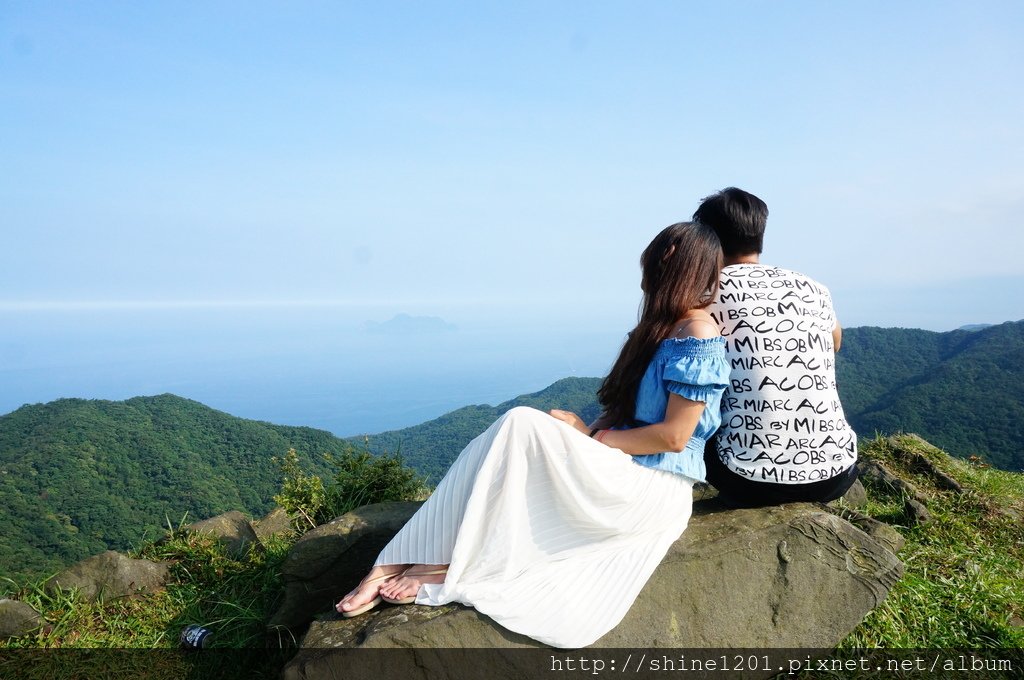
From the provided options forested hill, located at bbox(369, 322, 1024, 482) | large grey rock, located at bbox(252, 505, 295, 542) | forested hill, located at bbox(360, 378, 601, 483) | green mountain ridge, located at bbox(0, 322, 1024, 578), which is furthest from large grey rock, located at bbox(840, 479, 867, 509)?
forested hill, located at bbox(360, 378, 601, 483)

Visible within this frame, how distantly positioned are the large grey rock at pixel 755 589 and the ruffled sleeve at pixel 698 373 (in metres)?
0.99

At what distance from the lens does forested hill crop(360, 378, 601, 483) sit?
26609 millimetres

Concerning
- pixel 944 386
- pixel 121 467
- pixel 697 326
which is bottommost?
pixel 121 467

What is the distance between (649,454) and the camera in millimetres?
4094

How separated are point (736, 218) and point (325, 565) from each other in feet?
12.3

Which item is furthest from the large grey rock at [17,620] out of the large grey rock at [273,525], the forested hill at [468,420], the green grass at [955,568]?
the forested hill at [468,420]

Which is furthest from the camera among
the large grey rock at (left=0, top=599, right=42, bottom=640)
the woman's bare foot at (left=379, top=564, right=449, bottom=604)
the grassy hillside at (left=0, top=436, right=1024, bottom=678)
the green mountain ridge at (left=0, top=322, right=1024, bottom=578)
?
the green mountain ridge at (left=0, top=322, right=1024, bottom=578)

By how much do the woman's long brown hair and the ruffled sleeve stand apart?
0.24 m

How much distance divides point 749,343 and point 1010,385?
2162 cm

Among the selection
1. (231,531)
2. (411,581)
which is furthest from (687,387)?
(231,531)

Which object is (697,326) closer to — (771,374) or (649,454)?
(771,374)

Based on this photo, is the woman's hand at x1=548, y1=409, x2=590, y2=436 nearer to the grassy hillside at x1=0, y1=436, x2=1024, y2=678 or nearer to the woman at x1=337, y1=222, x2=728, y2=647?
the woman at x1=337, y1=222, x2=728, y2=647

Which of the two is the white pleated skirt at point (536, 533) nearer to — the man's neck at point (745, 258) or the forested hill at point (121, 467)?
the man's neck at point (745, 258)

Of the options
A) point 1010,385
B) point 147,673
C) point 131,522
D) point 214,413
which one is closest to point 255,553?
point 147,673
